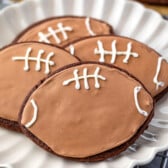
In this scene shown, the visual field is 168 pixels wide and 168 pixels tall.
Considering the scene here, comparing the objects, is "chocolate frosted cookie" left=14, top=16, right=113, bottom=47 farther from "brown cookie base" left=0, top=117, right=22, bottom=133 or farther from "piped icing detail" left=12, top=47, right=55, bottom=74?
"brown cookie base" left=0, top=117, right=22, bottom=133

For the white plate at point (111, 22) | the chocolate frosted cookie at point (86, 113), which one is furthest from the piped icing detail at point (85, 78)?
the white plate at point (111, 22)

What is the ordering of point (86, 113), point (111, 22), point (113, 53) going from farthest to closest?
point (111, 22) < point (113, 53) < point (86, 113)

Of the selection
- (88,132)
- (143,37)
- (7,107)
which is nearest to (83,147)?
(88,132)

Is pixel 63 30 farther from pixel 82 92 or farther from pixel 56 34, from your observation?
pixel 82 92

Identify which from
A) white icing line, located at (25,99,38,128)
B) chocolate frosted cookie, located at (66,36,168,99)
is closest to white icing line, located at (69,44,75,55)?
chocolate frosted cookie, located at (66,36,168,99)

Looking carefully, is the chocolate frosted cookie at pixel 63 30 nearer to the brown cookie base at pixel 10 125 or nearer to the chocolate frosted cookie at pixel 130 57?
the chocolate frosted cookie at pixel 130 57

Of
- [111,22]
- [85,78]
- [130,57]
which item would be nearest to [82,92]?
[85,78]
